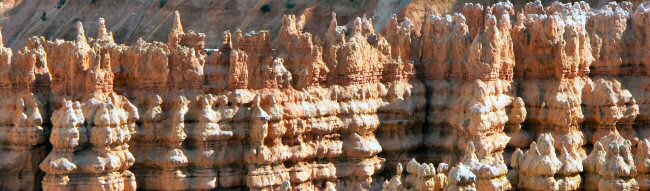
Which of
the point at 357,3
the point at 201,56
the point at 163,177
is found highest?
the point at 357,3

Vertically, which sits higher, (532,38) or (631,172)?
(532,38)

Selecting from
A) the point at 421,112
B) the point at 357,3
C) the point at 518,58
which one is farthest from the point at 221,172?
the point at 357,3

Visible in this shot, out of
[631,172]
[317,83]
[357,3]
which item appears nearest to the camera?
[631,172]

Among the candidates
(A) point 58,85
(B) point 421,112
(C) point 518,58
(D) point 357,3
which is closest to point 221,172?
(A) point 58,85

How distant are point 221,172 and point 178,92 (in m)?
1.74

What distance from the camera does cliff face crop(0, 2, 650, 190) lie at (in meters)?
30.8

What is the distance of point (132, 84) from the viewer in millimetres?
31562

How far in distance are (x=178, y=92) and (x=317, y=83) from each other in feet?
10.7

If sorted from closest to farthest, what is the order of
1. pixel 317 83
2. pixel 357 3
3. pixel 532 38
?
1. pixel 317 83
2. pixel 532 38
3. pixel 357 3

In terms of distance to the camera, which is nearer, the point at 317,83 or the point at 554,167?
the point at 554,167

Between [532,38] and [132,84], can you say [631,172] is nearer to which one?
[532,38]

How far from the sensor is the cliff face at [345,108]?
1214 inches

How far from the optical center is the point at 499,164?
31719 millimetres

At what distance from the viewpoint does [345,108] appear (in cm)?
3400
